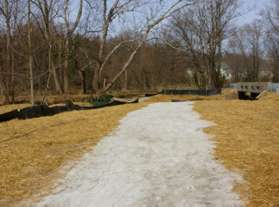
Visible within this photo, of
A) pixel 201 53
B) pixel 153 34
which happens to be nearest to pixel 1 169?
pixel 153 34

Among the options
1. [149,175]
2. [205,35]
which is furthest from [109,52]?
[149,175]

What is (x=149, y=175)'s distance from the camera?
523cm

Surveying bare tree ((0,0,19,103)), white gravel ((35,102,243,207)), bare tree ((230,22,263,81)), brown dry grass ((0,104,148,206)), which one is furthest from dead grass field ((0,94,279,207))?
bare tree ((230,22,263,81))

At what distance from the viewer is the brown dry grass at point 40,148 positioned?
5043 millimetres

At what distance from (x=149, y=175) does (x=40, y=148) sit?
2.62 meters

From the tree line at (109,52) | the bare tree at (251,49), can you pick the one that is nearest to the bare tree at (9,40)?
the tree line at (109,52)

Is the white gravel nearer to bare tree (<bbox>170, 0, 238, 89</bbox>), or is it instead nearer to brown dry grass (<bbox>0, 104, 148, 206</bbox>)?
brown dry grass (<bbox>0, 104, 148, 206</bbox>)

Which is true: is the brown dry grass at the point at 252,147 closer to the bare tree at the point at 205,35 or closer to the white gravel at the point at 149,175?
A: the white gravel at the point at 149,175

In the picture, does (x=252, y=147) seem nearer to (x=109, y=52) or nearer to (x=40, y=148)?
(x=40, y=148)

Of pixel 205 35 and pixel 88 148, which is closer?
pixel 88 148

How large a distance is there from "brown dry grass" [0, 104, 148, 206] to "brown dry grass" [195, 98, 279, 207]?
7.69ft

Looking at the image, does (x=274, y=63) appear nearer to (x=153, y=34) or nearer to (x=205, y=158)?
(x=153, y=34)

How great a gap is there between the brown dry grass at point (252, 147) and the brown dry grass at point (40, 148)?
234cm

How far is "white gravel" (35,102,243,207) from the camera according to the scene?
433cm
